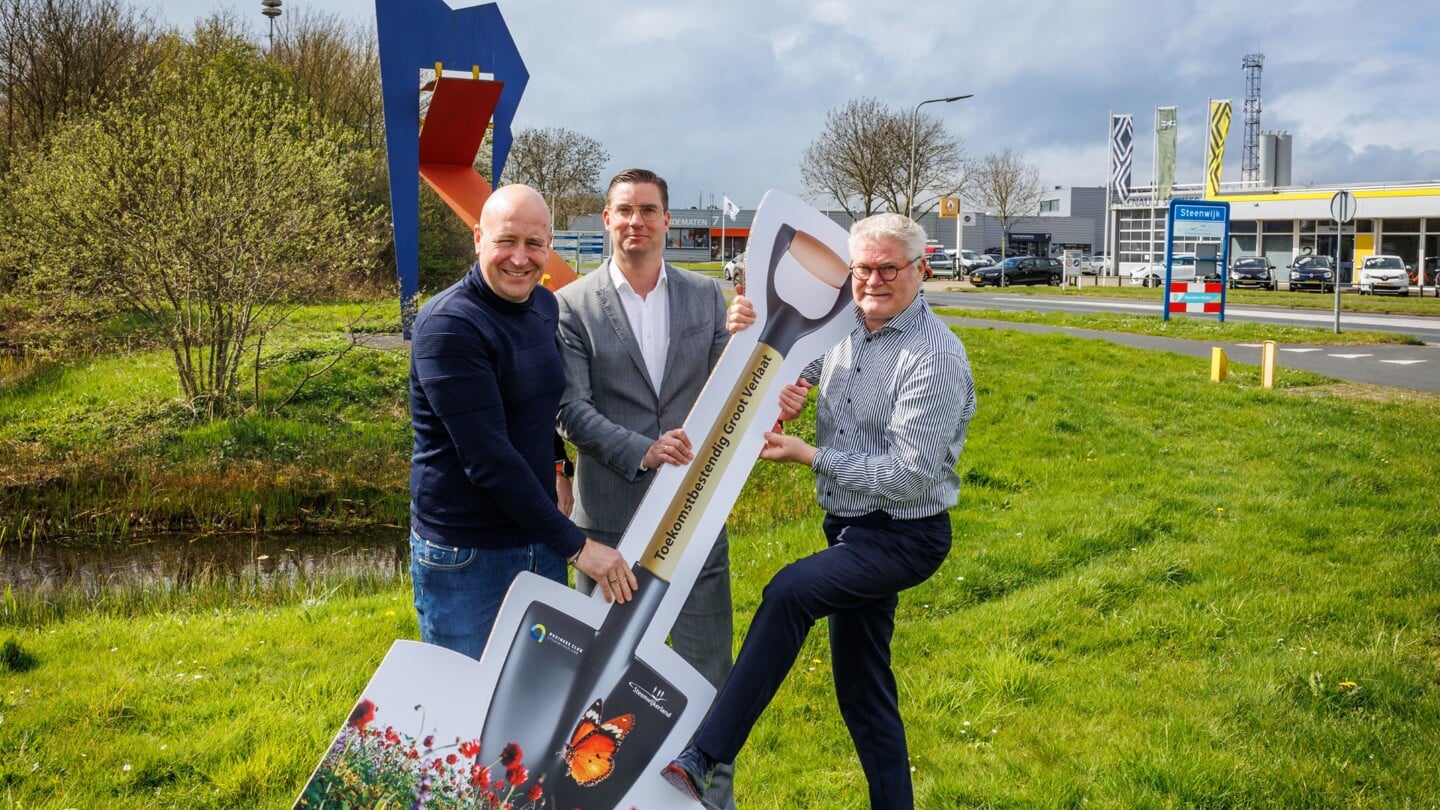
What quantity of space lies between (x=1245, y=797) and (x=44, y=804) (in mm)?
4003

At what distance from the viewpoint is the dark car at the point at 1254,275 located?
39312 mm

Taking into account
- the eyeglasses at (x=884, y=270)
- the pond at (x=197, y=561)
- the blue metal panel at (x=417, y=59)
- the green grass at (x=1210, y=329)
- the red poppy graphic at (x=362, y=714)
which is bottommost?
the pond at (x=197, y=561)

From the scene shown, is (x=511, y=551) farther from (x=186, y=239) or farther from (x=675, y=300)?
(x=186, y=239)

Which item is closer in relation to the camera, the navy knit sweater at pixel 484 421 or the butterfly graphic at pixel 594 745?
the navy knit sweater at pixel 484 421

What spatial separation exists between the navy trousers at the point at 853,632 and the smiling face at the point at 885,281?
58 cm

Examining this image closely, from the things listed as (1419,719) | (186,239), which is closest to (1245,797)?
(1419,719)

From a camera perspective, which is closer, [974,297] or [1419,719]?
[1419,719]

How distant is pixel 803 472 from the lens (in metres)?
10.0

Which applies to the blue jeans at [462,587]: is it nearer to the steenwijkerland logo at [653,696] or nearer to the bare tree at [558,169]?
the steenwijkerland logo at [653,696]

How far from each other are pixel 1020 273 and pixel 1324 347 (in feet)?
87.7

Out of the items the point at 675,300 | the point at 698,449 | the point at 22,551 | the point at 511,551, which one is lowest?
the point at 22,551

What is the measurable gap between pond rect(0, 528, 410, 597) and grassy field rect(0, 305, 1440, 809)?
0.42 meters

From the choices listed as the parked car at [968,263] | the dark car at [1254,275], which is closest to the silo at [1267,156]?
the parked car at [968,263]

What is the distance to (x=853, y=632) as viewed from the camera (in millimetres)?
3086
